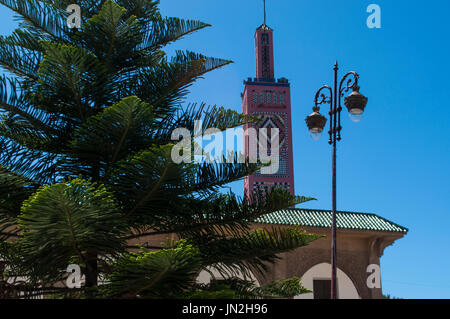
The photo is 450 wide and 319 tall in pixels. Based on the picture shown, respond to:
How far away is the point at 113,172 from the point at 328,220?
7183mm

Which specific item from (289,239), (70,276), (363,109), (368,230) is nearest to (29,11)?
(70,276)

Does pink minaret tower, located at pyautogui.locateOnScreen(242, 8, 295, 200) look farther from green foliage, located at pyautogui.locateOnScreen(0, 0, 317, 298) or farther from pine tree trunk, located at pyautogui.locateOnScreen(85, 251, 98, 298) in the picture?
pine tree trunk, located at pyautogui.locateOnScreen(85, 251, 98, 298)

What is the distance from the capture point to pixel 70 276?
3459mm

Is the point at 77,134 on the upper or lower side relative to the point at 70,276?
upper

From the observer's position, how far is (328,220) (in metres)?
9.85

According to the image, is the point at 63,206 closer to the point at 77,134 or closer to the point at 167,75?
the point at 77,134

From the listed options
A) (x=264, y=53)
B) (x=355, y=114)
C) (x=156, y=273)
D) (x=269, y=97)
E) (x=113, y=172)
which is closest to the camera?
(x=156, y=273)

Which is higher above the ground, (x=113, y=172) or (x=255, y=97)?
(x=255, y=97)

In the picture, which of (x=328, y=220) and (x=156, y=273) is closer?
(x=156, y=273)

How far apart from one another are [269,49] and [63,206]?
31.1 m

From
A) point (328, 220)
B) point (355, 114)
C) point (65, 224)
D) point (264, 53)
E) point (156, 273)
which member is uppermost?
point (264, 53)

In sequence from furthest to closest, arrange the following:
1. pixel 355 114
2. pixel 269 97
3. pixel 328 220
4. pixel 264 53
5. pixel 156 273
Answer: pixel 264 53 < pixel 269 97 < pixel 328 220 < pixel 355 114 < pixel 156 273

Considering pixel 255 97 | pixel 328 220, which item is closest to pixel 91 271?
pixel 328 220

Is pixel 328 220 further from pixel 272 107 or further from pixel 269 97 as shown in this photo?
pixel 269 97
